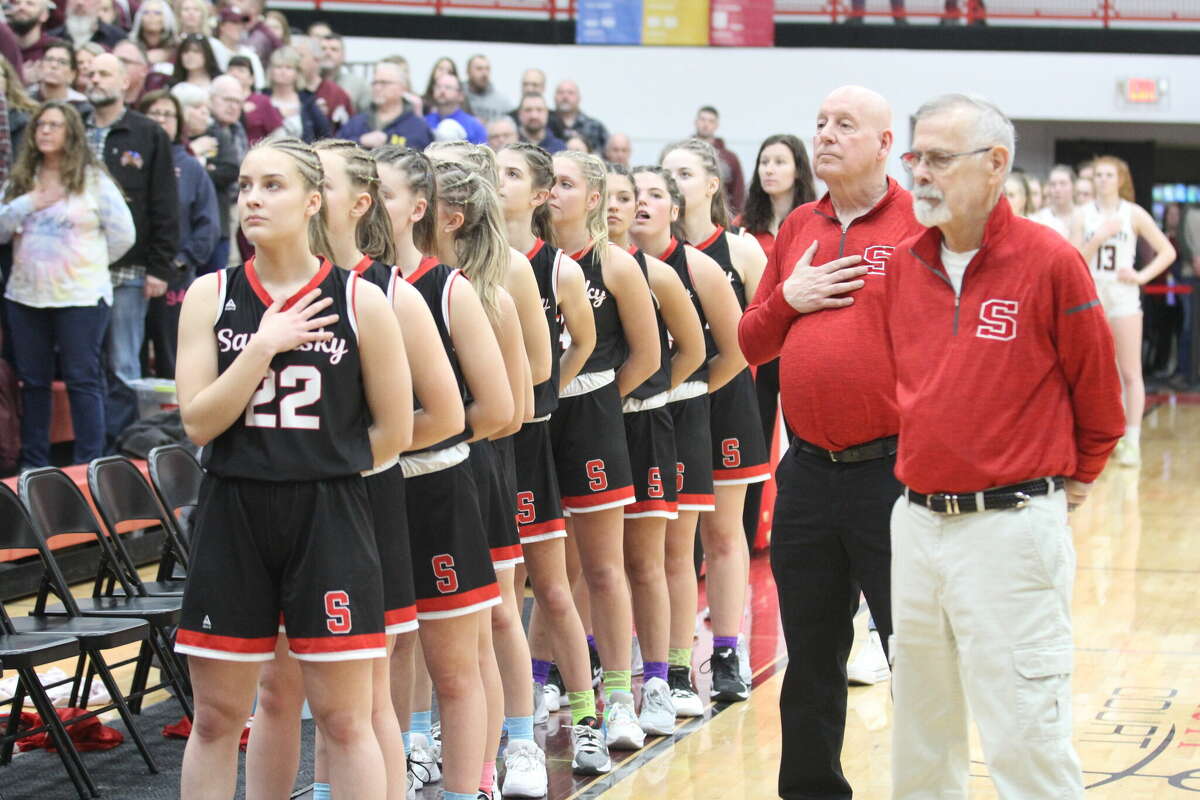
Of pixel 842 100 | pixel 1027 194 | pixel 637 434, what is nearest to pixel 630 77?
pixel 1027 194

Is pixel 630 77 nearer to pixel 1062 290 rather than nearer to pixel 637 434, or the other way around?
pixel 637 434

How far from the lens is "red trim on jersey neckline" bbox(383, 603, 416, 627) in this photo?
11.8 ft

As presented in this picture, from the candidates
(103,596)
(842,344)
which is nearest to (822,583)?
(842,344)

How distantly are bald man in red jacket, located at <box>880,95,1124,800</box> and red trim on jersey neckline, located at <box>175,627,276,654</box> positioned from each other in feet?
4.51

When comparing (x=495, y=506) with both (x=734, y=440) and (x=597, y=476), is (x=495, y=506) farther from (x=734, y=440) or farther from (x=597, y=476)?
(x=734, y=440)

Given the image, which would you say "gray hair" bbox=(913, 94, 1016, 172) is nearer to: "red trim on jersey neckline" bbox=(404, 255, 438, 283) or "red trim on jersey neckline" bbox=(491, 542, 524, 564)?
"red trim on jersey neckline" bbox=(404, 255, 438, 283)

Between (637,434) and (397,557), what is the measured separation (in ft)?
6.22

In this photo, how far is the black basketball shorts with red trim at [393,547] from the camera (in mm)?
3586

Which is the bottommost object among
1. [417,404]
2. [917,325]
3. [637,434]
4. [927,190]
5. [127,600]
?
[127,600]

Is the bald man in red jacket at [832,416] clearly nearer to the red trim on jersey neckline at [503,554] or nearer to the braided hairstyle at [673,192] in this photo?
the red trim on jersey neckline at [503,554]

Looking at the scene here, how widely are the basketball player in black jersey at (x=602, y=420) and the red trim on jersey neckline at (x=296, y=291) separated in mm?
1672

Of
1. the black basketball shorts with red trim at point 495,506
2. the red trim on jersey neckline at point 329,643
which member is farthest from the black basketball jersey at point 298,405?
the black basketball shorts with red trim at point 495,506

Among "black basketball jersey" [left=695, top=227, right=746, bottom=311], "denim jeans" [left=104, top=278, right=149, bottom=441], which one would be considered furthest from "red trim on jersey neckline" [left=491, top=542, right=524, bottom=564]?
"denim jeans" [left=104, top=278, right=149, bottom=441]

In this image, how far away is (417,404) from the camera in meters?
3.89
